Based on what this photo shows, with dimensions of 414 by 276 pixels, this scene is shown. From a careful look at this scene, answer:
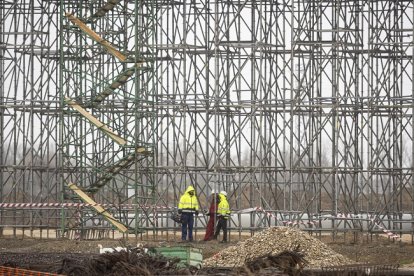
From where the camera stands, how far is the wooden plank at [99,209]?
117 ft

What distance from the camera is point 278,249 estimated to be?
29.8 m

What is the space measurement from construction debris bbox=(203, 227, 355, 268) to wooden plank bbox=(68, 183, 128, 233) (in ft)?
18.0

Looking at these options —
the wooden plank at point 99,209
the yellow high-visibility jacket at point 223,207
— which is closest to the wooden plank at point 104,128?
the wooden plank at point 99,209

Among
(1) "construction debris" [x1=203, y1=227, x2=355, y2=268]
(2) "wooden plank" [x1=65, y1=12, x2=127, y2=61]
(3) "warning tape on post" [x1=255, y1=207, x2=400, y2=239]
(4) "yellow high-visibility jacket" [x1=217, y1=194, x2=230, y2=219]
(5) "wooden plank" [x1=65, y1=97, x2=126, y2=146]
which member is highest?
→ (2) "wooden plank" [x1=65, y1=12, x2=127, y2=61]

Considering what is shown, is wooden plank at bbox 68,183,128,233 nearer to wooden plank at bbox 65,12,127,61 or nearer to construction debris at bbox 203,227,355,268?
wooden plank at bbox 65,12,127,61

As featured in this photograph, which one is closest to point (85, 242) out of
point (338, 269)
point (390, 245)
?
point (390, 245)

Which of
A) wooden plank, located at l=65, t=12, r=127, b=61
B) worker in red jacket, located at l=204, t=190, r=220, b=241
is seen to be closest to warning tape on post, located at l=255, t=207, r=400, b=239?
worker in red jacket, located at l=204, t=190, r=220, b=241

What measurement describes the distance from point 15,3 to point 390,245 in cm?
1348

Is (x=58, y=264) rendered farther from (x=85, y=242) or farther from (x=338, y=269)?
(x=85, y=242)

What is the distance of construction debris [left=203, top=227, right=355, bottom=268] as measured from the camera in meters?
29.2

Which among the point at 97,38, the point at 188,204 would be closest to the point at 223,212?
the point at 188,204

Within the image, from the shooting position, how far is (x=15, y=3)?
40.5m

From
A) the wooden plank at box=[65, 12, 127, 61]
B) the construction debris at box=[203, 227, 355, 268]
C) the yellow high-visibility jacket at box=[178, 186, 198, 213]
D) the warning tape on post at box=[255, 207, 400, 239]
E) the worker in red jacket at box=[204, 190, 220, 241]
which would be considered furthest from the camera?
the worker in red jacket at box=[204, 190, 220, 241]

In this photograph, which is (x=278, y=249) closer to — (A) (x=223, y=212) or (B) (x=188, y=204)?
(A) (x=223, y=212)
